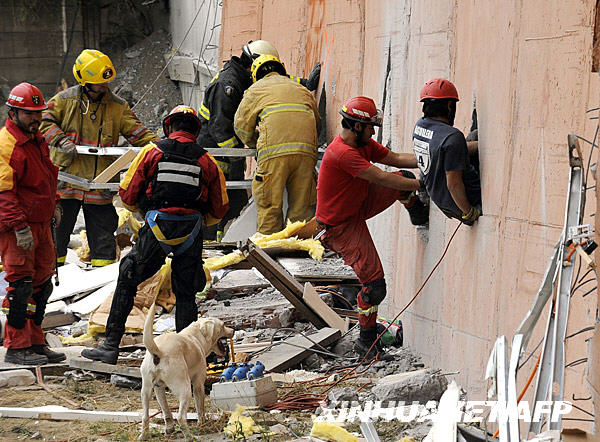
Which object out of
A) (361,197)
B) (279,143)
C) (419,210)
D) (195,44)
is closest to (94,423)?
(361,197)

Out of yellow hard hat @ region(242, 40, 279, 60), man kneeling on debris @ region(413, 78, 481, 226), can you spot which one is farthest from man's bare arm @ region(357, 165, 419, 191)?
yellow hard hat @ region(242, 40, 279, 60)

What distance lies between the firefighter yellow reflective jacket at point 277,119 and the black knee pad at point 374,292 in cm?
324

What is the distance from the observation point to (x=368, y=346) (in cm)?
710

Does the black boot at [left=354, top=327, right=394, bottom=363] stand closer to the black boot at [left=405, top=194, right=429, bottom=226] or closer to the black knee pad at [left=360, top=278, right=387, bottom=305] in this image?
the black knee pad at [left=360, top=278, right=387, bottom=305]

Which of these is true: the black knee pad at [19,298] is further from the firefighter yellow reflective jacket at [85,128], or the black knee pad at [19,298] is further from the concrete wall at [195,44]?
the concrete wall at [195,44]

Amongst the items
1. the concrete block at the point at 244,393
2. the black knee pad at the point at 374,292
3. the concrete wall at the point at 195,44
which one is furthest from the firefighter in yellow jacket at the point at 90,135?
the concrete wall at the point at 195,44

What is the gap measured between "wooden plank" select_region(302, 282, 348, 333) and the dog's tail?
8.56 ft

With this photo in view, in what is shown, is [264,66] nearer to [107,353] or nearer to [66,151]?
[66,151]

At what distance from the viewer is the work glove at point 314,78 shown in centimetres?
1153

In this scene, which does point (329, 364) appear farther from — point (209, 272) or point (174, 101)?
point (174, 101)

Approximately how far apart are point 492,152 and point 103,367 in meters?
3.34

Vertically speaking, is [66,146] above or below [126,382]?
above

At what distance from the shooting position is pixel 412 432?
17.1 ft

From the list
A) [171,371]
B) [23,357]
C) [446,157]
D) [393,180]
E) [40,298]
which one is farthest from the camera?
[40,298]
